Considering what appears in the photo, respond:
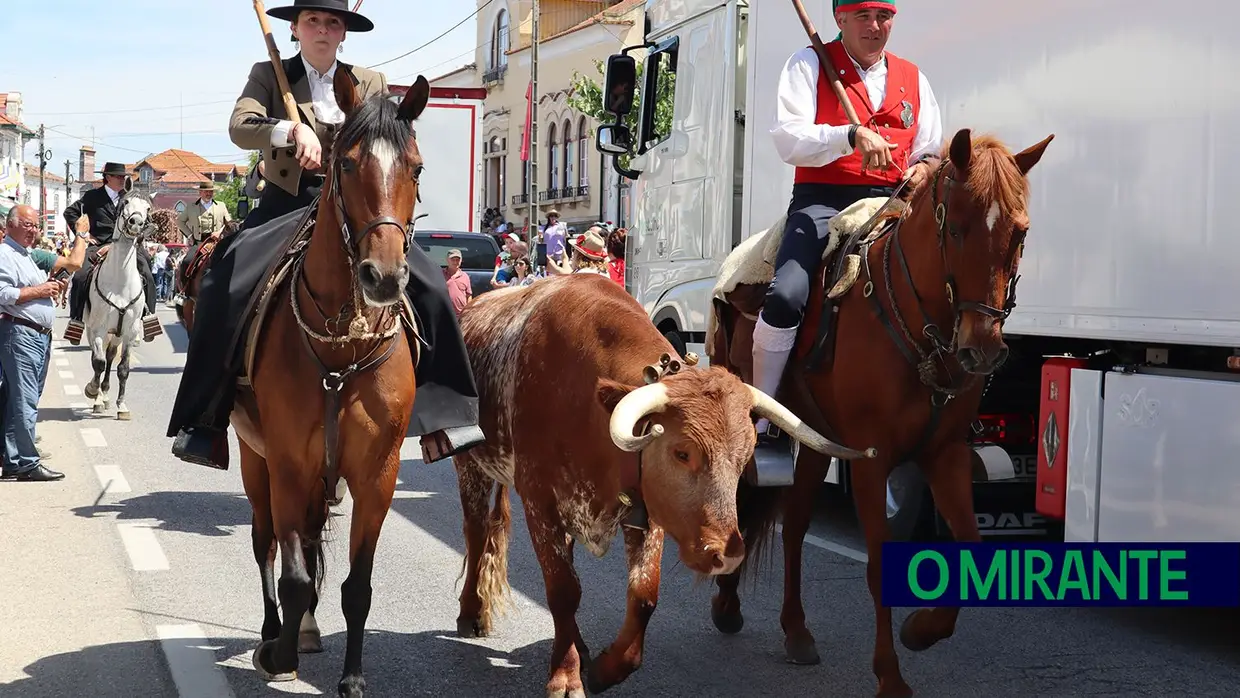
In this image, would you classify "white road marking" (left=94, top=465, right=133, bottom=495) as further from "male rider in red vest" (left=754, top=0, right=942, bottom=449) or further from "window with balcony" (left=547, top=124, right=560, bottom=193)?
"window with balcony" (left=547, top=124, right=560, bottom=193)

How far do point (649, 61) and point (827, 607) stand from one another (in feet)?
16.7

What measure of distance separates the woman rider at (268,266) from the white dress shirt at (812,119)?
167cm

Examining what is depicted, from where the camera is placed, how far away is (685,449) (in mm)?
4562

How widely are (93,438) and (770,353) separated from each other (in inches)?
372

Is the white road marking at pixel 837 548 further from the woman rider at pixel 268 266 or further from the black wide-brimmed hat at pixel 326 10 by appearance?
the black wide-brimmed hat at pixel 326 10

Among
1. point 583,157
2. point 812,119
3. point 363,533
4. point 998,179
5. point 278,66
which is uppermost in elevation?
point 583,157

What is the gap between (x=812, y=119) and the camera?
6.09 metres

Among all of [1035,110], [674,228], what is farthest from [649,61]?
[1035,110]

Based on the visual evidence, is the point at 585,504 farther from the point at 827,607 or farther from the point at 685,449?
the point at 827,607

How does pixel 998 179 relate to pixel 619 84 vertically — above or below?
below

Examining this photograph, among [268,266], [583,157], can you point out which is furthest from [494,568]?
[583,157]

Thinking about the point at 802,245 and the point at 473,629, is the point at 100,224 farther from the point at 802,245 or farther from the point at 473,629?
the point at 802,245

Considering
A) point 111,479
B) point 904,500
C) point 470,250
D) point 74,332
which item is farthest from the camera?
point 470,250

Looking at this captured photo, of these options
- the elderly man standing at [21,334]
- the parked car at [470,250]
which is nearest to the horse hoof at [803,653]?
the elderly man standing at [21,334]
